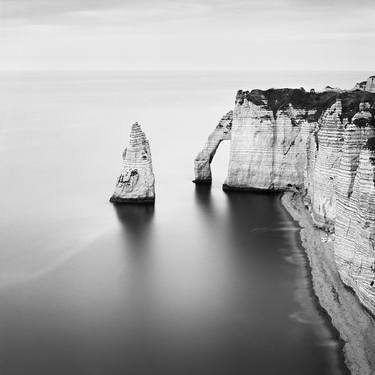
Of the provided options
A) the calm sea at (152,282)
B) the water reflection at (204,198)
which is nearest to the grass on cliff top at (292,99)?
the calm sea at (152,282)

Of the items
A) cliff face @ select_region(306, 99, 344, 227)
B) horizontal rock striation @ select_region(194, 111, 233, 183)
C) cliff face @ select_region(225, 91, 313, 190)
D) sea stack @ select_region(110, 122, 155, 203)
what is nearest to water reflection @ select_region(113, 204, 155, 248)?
sea stack @ select_region(110, 122, 155, 203)

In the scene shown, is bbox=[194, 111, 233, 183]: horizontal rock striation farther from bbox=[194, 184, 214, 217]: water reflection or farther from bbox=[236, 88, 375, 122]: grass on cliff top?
bbox=[236, 88, 375, 122]: grass on cliff top

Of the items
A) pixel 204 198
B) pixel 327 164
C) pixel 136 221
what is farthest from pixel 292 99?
pixel 136 221

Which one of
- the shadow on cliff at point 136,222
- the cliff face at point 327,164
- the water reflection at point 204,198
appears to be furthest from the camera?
the water reflection at point 204,198

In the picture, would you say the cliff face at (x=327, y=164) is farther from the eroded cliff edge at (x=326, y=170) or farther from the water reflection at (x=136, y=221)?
the water reflection at (x=136, y=221)

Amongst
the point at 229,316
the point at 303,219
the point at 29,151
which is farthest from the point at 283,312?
the point at 29,151

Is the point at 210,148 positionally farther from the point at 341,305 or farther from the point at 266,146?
the point at 341,305
